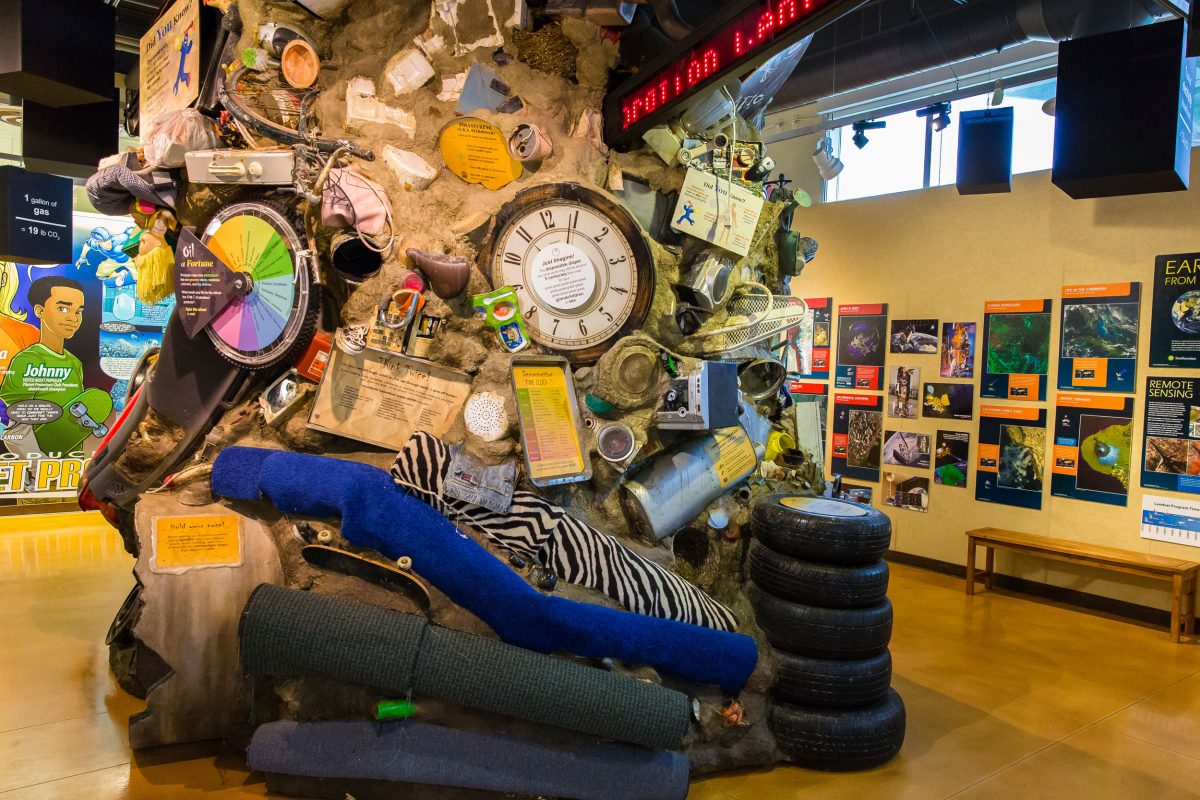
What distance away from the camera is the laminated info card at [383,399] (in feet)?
11.0

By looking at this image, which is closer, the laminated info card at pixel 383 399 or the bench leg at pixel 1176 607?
the laminated info card at pixel 383 399

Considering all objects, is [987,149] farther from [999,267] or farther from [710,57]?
[710,57]

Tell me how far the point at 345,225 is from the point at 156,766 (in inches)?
88.0

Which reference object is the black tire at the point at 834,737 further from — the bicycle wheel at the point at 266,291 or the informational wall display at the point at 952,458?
the informational wall display at the point at 952,458

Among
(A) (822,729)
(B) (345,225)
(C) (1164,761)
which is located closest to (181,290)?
(B) (345,225)

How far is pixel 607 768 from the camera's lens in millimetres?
2926

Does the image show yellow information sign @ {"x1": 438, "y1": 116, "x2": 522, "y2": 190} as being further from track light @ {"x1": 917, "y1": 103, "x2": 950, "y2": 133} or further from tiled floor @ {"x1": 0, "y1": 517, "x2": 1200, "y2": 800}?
track light @ {"x1": 917, "y1": 103, "x2": 950, "y2": 133}

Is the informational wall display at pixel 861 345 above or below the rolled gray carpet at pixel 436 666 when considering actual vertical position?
above

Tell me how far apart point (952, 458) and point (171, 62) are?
230 inches

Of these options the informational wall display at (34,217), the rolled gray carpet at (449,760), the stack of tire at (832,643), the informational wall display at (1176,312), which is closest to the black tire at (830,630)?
the stack of tire at (832,643)

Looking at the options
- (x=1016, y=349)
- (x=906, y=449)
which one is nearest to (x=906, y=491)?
(x=906, y=449)

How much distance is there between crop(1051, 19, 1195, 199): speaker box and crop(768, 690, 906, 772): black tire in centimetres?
276

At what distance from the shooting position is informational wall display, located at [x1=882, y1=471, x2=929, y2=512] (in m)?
6.65

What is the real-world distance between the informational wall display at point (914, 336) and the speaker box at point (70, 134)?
19.6 ft
